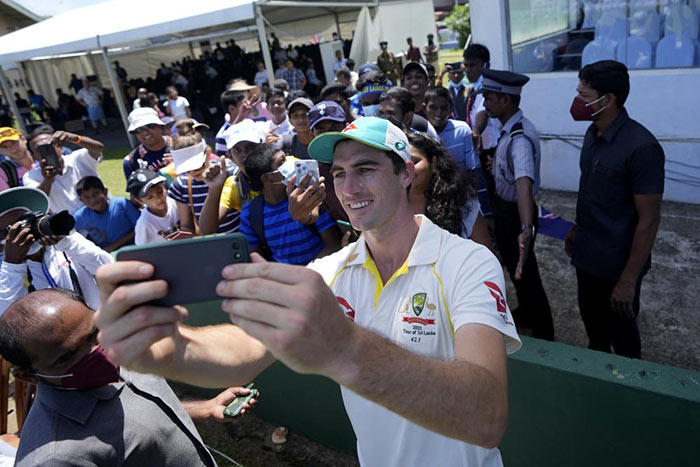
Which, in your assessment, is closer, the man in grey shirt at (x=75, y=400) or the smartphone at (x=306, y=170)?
the man in grey shirt at (x=75, y=400)

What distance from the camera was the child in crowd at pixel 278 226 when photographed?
314 cm

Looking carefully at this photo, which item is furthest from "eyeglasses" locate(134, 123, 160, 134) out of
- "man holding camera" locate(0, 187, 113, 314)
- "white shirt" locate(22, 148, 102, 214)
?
"man holding camera" locate(0, 187, 113, 314)

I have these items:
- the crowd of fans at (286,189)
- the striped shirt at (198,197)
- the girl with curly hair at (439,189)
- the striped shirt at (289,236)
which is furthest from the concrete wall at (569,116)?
the striped shirt at (289,236)

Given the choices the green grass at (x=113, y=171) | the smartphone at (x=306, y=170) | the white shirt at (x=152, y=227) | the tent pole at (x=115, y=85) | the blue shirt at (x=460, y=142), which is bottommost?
the green grass at (x=113, y=171)

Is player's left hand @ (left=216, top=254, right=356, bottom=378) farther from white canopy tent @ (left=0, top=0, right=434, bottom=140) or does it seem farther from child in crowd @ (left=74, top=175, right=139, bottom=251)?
white canopy tent @ (left=0, top=0, right=434, bottom=140)

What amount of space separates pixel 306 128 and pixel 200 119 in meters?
13.8

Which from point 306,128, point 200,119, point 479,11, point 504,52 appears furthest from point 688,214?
point 200,119

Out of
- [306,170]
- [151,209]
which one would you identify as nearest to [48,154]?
[151,209]

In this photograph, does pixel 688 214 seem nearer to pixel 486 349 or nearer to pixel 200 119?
pixel 486 349

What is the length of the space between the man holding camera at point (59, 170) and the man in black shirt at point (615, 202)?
4.86 meters

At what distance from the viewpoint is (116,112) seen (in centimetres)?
2238

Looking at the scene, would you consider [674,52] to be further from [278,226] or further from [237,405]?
[237,405]

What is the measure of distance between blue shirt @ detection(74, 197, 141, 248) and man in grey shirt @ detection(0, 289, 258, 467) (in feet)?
8.69

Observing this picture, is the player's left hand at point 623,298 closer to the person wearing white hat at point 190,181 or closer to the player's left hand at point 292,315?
the player's left hand at point 292,315
